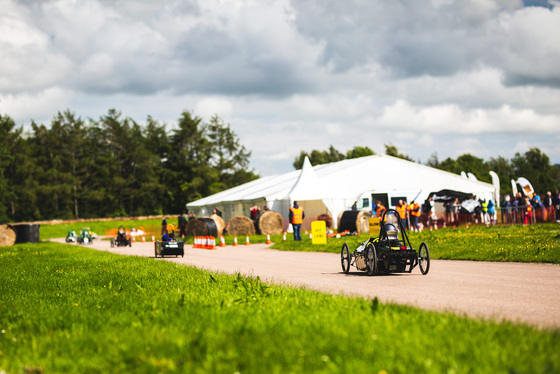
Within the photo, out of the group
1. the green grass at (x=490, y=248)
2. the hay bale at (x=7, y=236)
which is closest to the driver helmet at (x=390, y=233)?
the green grass at (x=490, y=248)

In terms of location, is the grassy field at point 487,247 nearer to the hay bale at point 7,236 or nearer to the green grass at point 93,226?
the hay bale at point 7,236

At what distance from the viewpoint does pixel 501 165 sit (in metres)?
133

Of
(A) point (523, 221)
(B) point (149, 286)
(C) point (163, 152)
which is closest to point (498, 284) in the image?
(B) point (149, 286)

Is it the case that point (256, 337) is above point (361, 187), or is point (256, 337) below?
below

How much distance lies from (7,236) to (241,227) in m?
15.3

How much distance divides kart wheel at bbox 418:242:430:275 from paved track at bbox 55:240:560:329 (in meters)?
0.19

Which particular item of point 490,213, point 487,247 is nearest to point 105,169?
point 490,213

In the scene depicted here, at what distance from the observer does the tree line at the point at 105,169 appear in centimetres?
8481

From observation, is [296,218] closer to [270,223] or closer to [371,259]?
[270,223]

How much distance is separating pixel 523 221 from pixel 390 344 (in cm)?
3306

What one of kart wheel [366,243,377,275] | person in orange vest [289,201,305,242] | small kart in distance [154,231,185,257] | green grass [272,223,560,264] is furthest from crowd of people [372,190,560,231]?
kart wheel [366,243,377,275]

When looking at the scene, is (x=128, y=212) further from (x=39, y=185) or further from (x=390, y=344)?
(x=390, y=344)

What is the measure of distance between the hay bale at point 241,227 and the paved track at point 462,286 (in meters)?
22.2

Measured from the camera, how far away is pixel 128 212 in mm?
94250
